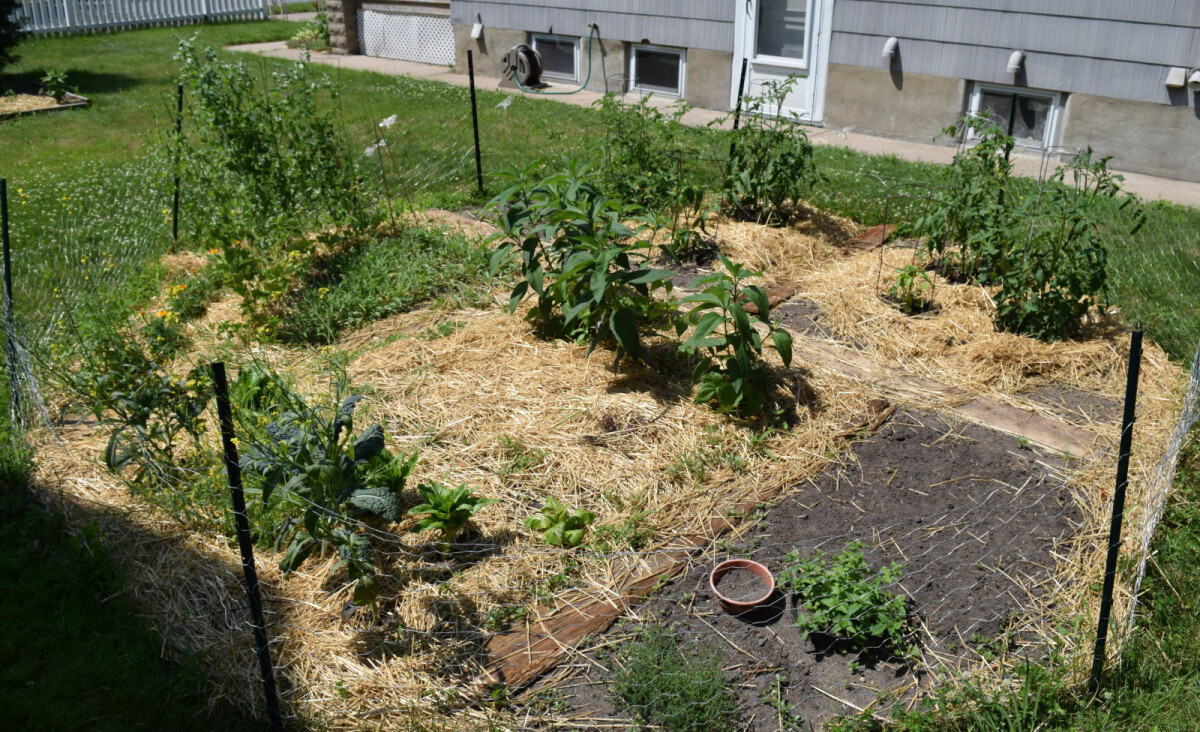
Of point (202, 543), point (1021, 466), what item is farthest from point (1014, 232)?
point (202, 543)

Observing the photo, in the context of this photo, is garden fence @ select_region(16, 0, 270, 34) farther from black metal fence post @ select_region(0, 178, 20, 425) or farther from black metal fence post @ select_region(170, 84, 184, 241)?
black metal fence post @ select_region(0, 178, 20, 425)

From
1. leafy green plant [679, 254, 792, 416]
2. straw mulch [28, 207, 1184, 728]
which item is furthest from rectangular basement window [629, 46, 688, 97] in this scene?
leafy green plant [679, 254, 792, 416]

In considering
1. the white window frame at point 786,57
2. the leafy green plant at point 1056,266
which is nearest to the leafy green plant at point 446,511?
the leafy green plant at point 1056,266

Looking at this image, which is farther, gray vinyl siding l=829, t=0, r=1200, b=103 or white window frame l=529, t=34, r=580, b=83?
white window frame l=529, t=34, r=580, b=83

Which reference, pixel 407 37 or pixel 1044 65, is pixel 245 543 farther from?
pixel 407 37

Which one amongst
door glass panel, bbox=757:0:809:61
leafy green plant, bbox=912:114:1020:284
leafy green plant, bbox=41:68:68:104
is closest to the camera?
leafy green plant, bbox=912:114:1020:284

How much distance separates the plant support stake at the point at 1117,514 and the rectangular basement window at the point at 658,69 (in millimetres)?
9098

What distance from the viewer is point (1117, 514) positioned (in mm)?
3047

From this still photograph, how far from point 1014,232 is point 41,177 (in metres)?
8.06

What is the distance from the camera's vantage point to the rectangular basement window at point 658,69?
11.5m

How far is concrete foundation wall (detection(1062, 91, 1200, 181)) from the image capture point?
8.15 metres

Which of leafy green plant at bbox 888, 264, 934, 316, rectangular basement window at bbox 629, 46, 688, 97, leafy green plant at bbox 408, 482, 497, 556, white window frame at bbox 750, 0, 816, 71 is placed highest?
white window frame at bbox 750, 0, 816, 71

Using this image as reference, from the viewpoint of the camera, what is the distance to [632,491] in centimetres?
408

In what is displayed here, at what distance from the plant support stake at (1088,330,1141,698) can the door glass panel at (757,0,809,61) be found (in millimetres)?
7938
